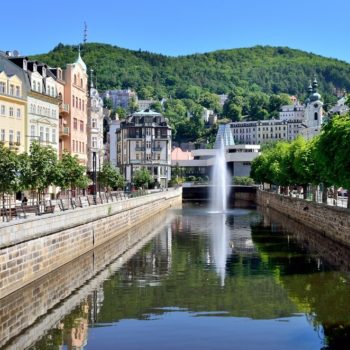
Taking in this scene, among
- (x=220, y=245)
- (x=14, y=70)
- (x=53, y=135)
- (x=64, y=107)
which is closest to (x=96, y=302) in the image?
(x=220, y=245)

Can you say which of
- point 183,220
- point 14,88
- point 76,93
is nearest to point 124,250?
point 14,88

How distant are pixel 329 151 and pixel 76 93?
159 feet

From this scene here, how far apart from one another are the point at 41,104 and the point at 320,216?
3262 centimetres

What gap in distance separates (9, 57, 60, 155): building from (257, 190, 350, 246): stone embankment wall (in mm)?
27138

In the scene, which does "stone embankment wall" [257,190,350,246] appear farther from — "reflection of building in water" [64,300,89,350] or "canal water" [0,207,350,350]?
"reflection of building in water" [64,300,89,350]

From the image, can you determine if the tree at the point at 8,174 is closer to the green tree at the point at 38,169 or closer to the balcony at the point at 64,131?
the green tree at the point at 38,169

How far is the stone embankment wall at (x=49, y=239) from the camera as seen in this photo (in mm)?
30359

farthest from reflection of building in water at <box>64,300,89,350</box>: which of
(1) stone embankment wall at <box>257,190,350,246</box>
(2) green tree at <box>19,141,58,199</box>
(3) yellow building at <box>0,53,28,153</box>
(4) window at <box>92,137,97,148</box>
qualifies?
(4) window at <box>92,137,97,148</box>

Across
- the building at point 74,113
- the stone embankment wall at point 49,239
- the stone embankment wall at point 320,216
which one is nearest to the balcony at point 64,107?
the building at point 74,113

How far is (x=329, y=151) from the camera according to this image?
48781 millimetres

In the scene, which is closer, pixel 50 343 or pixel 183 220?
pixel 50 343

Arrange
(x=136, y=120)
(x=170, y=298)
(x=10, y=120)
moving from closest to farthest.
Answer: (x=170, y=298), (x=10, y=120), (x=136, y=120)

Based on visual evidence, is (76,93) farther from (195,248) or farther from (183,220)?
(195,248)

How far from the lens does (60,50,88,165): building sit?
86.8 m
